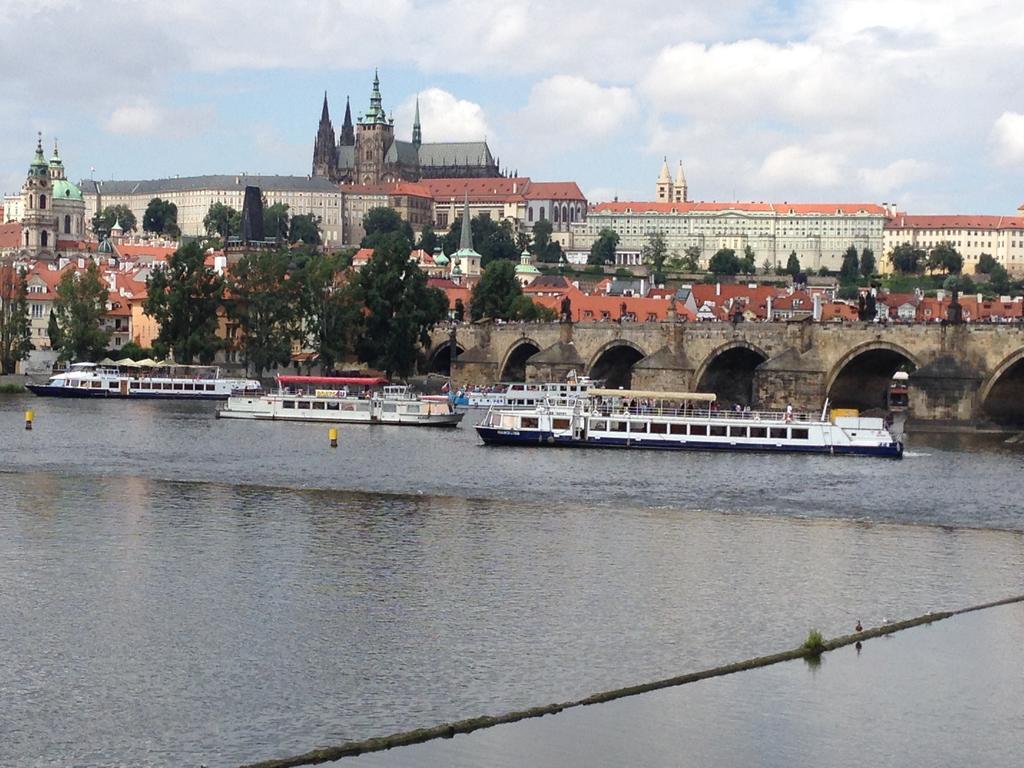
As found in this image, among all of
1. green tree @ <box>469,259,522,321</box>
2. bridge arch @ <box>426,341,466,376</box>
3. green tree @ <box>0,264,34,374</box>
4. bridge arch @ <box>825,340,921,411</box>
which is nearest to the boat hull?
bridge arch @ <box>825,340,921,411</box>

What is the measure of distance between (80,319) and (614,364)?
24658mm

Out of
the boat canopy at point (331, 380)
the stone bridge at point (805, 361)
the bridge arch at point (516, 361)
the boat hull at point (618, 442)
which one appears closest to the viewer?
the boat hull at point (618, 442)

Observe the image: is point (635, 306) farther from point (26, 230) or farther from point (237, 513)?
point (26, 230)

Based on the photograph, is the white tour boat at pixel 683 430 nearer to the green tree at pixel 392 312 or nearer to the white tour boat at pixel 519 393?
the white tour boat at pixel 519 393

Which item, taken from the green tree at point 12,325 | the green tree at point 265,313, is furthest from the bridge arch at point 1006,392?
the green tree at point 12,325

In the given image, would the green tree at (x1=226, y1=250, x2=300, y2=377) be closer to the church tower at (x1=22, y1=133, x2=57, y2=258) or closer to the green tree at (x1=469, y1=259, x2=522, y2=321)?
the green tree at (x1=469, y1=259, x2=522, y2=321)

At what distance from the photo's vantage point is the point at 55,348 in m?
89.9

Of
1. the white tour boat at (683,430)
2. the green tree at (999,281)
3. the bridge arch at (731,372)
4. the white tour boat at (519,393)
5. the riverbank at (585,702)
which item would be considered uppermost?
the green tree at (999,281)

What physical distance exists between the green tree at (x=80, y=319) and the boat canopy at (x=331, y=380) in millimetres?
12207

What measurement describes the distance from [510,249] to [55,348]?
361ft

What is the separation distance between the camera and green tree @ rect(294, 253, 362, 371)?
84062 mm

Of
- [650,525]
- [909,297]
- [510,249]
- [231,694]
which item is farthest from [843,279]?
[231,694]

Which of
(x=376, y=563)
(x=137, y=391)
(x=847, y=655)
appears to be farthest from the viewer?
(x=137, y=391)

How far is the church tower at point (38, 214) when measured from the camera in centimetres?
17812
